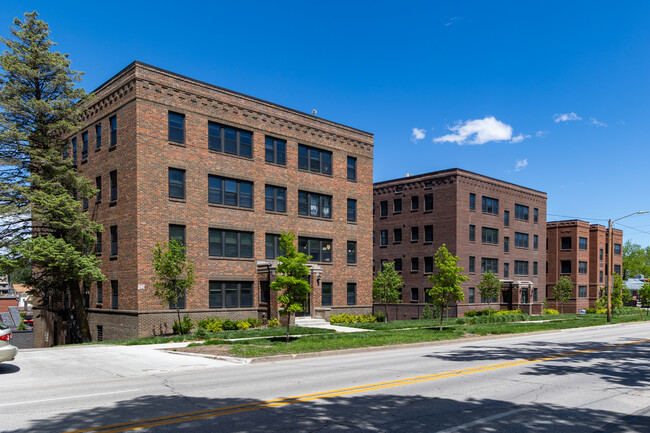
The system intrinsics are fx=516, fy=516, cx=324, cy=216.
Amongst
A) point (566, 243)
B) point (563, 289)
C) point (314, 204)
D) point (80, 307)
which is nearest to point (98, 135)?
point (80, 307)

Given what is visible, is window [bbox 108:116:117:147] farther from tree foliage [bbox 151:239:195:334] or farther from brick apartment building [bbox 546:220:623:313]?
brick apartment building [bbox 546:220:623:313]

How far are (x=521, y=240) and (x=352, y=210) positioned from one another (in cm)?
2679

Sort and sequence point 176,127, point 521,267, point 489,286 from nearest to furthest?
point 176,127, point 489,286, point 521,267

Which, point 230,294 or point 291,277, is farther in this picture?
point 230,294

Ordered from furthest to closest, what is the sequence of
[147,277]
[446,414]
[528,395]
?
[147,277] < [528,395] < [446,414]

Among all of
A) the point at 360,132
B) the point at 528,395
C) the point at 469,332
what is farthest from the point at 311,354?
the point at 360,132

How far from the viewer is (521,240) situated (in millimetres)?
56406

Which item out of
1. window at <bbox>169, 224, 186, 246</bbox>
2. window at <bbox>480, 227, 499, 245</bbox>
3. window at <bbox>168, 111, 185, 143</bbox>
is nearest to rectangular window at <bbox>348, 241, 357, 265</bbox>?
window at <bbox>169, 224, 186, 246</bbox>

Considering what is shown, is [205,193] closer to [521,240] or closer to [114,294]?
[114,294]

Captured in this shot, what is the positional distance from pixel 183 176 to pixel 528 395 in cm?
2258

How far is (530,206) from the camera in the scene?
2269 inches

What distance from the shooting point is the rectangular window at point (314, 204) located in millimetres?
34812

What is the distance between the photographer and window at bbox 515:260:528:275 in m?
55.5

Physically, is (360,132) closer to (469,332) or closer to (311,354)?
(469,332)
